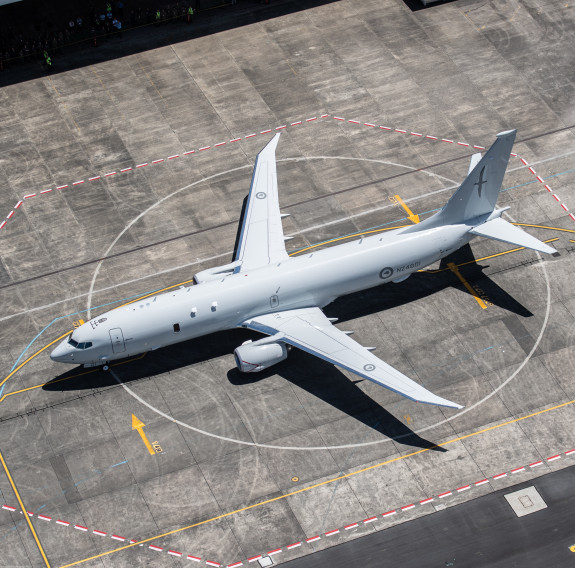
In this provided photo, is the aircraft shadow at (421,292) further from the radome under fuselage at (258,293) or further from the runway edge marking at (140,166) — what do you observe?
the runway edge marking at (140,166)

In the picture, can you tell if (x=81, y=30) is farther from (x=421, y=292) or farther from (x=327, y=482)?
(x=327, y=482)

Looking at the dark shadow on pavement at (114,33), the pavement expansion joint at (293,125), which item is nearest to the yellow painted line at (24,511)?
the pavement expansion joint at (293,125)

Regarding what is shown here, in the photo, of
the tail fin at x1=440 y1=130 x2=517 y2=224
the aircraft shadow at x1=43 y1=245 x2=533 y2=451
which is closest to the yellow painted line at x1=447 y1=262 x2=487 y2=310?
the aircraft shadow at x1=43 y1=245 x2=533 y2=451

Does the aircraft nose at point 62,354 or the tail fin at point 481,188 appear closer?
the aircraft nose at point 62,354

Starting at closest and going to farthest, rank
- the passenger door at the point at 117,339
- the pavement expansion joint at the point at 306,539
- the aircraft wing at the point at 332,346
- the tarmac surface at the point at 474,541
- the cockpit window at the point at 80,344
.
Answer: the tarmac surface at the point at 474,541
the pavement expansion joint at the point at 306,539
the aircraft wing at the point at 332,346
the cockpit window at the point at 80,344
the passenger door at the point at 117,339

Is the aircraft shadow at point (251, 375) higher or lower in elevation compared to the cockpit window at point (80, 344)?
lower

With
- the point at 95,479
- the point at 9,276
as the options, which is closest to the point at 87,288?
the point at 9,276
